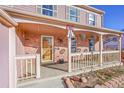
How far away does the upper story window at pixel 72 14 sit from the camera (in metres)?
13.4

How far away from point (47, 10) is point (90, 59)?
4.74 meters

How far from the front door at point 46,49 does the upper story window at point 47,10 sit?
1777 millimetres

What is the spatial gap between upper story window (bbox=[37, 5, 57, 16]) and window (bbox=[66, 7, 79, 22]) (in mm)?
1481

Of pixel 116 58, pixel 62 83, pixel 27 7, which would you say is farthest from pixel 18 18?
pixel 116 58

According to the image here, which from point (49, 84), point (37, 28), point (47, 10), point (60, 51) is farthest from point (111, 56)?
point (49, 84)

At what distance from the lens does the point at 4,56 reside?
16.7ft

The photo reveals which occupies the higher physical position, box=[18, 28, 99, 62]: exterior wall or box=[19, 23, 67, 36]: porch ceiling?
box=[19, 23, 67, 36]: porch ceiling

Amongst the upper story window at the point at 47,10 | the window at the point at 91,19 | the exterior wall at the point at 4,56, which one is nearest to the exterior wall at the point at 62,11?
the upper story window at the point at 47,10

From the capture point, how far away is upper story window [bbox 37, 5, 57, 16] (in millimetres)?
11328

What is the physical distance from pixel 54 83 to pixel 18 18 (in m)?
3.05

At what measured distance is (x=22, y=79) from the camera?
6684mm

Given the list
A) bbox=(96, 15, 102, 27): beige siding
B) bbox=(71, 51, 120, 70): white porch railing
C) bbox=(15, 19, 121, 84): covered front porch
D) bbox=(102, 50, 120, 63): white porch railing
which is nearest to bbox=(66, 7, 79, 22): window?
bbox=(15, 19, 121, 84): covered front porch

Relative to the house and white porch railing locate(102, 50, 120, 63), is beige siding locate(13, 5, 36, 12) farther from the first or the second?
white porch railing locate(102, 50, 120, 63)

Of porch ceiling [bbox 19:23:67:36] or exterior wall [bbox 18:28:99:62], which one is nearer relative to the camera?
porch ceiling [bbox 19:23:67:36]
